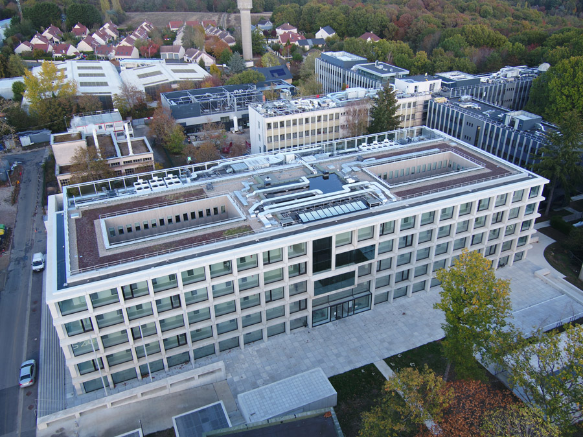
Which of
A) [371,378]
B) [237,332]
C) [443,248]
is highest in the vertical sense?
[443,248]

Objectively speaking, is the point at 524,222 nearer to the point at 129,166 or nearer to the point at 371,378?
the point at 371,378

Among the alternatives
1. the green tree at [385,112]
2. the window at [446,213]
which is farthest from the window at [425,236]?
the green tree at [385,112]

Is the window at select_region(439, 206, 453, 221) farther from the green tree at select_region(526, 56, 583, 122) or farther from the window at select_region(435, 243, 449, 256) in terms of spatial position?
the green tree at select_region(526, 56, 583, 122)

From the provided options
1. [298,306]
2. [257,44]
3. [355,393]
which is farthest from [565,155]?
[257,44]

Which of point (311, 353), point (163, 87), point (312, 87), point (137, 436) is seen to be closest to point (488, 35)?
point (312, 87)

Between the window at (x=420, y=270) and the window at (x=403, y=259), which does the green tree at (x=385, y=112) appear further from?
the window at (x=403, y=259)
